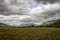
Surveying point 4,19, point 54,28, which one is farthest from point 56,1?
point 4,19

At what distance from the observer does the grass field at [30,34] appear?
1331mm

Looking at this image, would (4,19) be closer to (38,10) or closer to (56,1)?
(38,10)

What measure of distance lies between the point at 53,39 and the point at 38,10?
278mm

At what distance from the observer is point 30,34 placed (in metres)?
1.34

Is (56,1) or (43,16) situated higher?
(56,1)

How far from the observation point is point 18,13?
1410 millimetres

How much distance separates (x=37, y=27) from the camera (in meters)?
1.38

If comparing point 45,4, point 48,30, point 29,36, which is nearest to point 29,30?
point 29,36

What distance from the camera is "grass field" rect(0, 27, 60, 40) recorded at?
4.37 feet

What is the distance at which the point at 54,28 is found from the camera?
1365 millimetres

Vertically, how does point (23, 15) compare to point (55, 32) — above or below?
above

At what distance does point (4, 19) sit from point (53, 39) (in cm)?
45

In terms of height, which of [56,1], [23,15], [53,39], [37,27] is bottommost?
[53,39]

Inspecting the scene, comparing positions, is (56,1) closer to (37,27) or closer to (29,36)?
(37,27)
